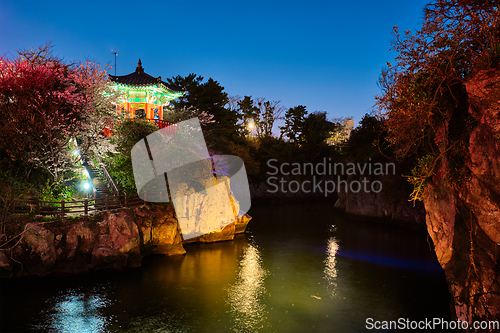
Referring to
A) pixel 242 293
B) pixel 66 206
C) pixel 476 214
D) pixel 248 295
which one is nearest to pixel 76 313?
pixel 242 293

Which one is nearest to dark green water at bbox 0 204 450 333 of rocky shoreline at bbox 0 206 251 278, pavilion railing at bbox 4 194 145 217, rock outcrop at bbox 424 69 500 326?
rocky shoreline at bbox 0 206 251 278

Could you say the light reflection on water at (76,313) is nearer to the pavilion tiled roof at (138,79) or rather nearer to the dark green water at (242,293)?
the dark green water at (242,293)

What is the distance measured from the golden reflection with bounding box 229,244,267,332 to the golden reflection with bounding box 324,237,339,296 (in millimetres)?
2878

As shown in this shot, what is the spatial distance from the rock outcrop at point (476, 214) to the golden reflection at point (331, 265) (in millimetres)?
5356

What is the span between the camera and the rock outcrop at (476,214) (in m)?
7.45

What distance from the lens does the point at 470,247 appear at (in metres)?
8.52

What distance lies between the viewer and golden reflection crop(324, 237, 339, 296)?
14.1 m

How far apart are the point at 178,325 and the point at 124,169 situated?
12.6 meters

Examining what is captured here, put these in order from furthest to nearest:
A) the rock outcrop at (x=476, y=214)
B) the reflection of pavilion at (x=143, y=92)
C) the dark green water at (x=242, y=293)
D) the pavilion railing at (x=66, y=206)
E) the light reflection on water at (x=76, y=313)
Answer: the reflection of pavilion at (x=143, y=92), the pavilion railing at (x=66, y=206), the dark green water at (x=242, y=293), the light reflection on water at (x=76, y=313), the rock outcrop at (x=476, y=214)

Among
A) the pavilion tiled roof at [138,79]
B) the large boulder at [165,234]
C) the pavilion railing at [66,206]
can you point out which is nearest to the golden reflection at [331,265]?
the large boulder at [165,234]

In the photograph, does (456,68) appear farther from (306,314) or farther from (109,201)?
(109,201)

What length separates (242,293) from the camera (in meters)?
13.2

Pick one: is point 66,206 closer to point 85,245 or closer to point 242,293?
point 85,245

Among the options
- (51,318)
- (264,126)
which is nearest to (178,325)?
(51,318)
